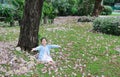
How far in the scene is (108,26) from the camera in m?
16.2

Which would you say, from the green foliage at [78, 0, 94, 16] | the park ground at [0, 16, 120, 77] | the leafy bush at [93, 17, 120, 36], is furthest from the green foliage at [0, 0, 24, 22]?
the green foliage at [78, 0, 94, 16]

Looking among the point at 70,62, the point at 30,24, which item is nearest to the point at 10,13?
the point at 30,24

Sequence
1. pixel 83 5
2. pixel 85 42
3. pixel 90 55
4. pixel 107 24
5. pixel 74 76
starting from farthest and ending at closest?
pixel 83 5 → pixel 107 24 → pixel 85 42 → pixel 90 55 → pixel 74 76

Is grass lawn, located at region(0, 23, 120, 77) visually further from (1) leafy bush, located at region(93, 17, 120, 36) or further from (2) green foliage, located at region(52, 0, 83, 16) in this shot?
(2) green foliage, located at region(52, 0, 83, 16)

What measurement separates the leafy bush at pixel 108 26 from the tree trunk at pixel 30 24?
7.04 meters

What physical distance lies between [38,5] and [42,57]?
5.48 feet

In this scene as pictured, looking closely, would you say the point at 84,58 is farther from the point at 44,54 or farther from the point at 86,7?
the point at 86,7

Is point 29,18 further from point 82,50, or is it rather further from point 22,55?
point 82,50

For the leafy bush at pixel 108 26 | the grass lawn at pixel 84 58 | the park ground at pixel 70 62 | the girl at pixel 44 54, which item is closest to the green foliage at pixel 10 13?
the leafy bush at pixel 108 26

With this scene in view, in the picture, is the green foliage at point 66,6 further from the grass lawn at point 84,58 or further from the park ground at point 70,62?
the park ground at point 70,62

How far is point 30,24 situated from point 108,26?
24.0 ft

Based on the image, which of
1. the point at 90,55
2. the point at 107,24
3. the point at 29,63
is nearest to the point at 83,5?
the point at 107,24

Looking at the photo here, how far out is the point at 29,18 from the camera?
9688mm

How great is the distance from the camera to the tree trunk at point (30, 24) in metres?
Answer: 9.64
